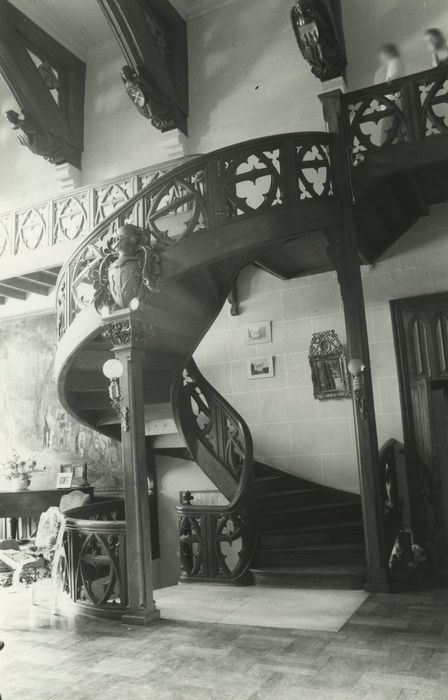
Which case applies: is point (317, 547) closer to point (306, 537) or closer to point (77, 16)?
point (306, 537)

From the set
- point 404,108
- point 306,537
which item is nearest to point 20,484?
point 306,537

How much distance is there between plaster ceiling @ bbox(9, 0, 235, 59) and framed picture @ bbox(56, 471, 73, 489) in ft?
23.5

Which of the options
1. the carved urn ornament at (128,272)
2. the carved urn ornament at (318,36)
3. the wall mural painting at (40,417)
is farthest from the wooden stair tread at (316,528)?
the carved urn ornament at (318,36)

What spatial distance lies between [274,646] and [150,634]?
1048mm

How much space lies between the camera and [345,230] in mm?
6270

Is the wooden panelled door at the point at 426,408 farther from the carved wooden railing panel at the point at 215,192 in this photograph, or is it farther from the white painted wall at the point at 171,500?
the white painted wall at the point at 171,500

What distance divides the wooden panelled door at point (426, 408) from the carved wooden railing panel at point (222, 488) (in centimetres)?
198

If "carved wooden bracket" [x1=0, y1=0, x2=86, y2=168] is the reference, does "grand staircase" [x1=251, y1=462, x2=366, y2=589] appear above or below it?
below

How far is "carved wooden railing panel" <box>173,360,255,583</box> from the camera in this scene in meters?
6.61

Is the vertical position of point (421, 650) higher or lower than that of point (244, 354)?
lower

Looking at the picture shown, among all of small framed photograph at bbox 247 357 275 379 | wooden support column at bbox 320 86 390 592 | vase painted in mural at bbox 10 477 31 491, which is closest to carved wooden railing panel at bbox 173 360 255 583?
small framed photograph at bbox 247 357 275 379

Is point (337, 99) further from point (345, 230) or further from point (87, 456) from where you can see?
point (87, 456)

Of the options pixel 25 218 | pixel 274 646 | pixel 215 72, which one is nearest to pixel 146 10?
pixel 215 72

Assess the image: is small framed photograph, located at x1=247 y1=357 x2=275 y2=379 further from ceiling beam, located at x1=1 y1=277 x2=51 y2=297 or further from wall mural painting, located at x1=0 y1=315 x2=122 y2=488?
ceiling beam, located at x1=1 y1=277 x2=51 y2=297
